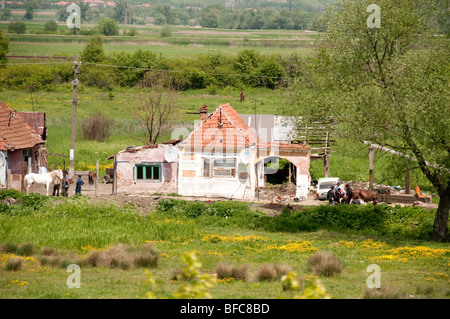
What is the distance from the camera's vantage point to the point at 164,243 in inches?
968

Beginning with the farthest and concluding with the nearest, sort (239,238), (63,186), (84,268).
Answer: (63,186) < (239,238) < (84,268)

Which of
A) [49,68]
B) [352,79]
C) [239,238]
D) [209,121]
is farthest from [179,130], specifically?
[49,68]

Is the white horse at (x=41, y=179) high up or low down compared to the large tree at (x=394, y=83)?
down

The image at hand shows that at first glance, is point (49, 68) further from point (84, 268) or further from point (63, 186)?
point (84, 268)

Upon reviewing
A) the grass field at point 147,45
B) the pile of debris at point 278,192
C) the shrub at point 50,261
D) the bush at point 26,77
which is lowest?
the pile of debris at point 278,192

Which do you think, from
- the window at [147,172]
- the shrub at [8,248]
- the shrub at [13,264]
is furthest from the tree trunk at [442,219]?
the shrub at [13,264]

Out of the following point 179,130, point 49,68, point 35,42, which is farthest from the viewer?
point 35,42

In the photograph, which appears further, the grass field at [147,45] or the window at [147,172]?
the grass field at [147,45]

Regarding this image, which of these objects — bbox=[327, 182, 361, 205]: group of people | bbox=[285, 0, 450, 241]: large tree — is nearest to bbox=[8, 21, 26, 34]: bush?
bbox=[285, 0, 450, 241]: large tree

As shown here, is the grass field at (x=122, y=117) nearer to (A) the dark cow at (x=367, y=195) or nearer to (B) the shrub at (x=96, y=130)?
(B) the shrub at (x=96, y=130)

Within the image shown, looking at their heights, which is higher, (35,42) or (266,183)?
(35,42)

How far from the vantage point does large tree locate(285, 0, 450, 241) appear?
2488 centimetres

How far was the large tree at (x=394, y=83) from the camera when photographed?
24.9m

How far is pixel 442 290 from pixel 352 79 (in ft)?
53.2
